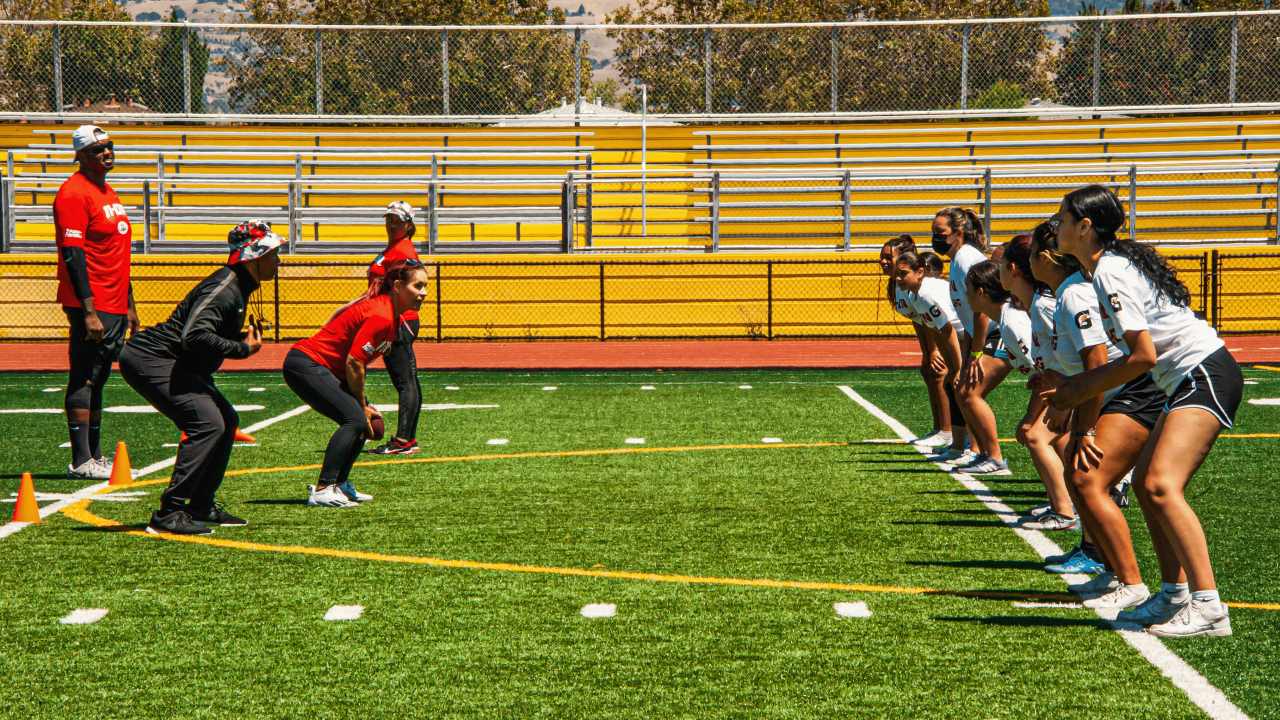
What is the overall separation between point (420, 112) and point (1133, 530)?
1954cm

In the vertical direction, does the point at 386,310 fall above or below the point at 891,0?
below

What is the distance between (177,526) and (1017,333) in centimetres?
488

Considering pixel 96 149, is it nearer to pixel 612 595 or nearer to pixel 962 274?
pixel 612 595

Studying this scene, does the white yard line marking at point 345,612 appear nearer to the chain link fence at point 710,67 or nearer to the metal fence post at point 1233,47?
the chain link fence at point 710,67

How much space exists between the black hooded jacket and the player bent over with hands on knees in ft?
13.7

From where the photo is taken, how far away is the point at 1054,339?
5500 mm

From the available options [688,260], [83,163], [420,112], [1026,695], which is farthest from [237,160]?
[1026,695]

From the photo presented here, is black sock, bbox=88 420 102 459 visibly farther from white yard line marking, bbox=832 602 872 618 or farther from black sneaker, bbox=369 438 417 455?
white yard line marking, bbox=832 602 872 618

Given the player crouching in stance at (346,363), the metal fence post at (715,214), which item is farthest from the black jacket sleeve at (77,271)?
the metal fence post at (715,214)

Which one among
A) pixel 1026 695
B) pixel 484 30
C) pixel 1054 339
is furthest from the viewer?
pixel 484 30

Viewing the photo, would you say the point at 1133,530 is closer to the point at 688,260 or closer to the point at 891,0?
the point at 688,260

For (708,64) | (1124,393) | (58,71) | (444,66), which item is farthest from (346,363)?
(58,71)

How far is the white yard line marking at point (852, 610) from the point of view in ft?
16.7

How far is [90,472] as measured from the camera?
830 centimetres
